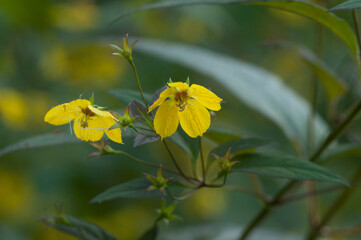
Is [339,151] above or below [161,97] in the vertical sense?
below

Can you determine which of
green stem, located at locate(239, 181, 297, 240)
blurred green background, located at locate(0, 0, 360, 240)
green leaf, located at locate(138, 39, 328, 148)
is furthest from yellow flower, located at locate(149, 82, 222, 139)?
blurred green background, located at locate(0, 0, 360, 240)

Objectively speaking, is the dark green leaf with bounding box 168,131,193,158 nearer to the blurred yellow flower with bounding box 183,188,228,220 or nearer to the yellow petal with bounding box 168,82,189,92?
the yellow petal with bounding box 168,82,189,92

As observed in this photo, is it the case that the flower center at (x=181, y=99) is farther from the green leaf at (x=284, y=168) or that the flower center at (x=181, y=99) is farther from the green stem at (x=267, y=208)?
the green stem at (x=267, y=208)

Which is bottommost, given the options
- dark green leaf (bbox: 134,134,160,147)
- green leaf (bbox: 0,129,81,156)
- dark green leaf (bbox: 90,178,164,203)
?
dark green leaf (bbox: 90,178,164,203)

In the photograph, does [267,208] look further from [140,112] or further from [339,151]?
[140,112]

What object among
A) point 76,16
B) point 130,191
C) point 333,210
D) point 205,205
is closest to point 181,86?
point 130,191

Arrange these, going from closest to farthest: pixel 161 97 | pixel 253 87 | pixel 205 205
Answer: pixel 161 97, pixel 253 87, pixel 205 205

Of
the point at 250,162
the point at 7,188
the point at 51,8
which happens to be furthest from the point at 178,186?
the point at 51,8
